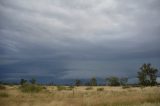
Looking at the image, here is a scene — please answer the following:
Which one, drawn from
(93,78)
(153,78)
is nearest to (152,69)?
(153,78)

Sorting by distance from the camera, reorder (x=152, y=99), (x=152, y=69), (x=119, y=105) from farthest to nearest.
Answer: (x=152, y=69) < (x=152, y=99) < (x=119, y=105)

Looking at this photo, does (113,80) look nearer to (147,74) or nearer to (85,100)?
(147,74)

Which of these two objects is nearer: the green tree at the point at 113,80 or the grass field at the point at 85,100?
the grass field at the point at 85,100

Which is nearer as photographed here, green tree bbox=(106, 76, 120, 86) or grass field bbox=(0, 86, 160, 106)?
grass field bbox=(0, 86, 160, 106)

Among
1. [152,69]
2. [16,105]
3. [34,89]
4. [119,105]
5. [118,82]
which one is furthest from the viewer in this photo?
[118,82]

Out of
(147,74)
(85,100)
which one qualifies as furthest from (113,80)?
(85,100)

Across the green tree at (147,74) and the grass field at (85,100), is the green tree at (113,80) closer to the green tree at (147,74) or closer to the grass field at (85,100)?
the green tree at (147,74)

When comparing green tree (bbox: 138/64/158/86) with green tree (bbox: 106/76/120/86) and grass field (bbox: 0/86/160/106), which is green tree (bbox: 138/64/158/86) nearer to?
green tree (bbox: 106/76/120/86)

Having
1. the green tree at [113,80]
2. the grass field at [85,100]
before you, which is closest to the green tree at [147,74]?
the green tree at [113,80]

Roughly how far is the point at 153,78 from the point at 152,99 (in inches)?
2806

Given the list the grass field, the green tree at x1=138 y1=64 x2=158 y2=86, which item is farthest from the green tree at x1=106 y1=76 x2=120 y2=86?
the grass field

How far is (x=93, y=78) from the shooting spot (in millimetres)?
118562

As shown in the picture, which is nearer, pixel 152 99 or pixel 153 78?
pixel 152 99

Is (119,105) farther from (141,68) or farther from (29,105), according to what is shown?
(141,68)
